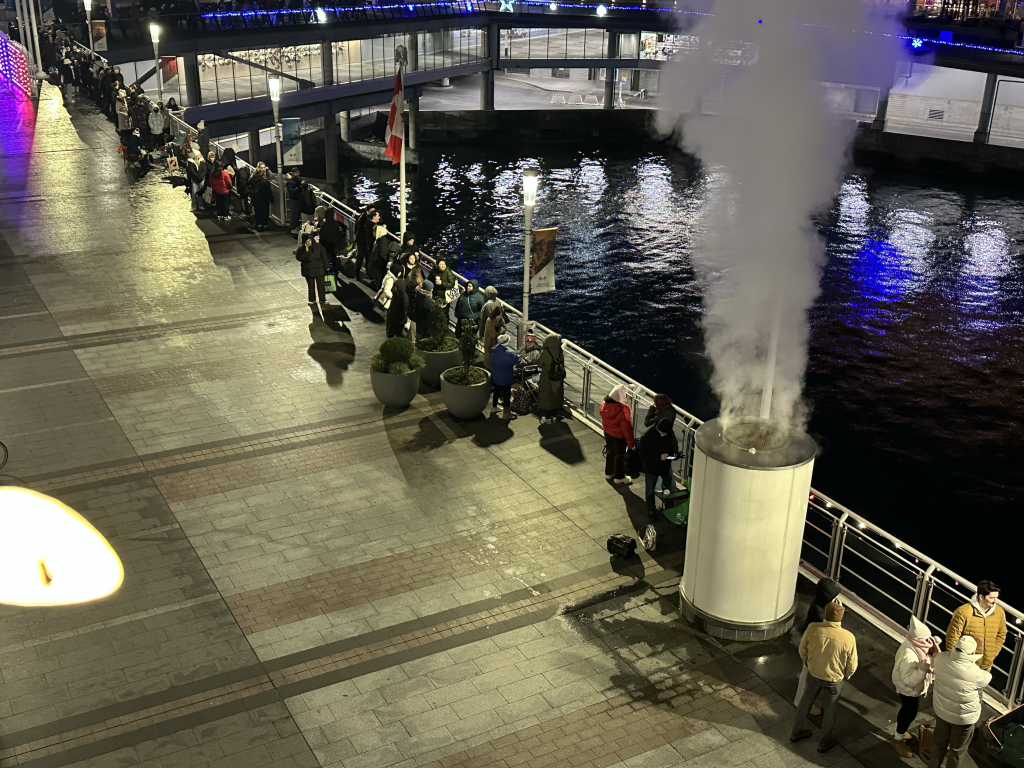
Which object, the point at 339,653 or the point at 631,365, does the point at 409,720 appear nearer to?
the point at 339,653

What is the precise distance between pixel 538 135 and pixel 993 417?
41255mm

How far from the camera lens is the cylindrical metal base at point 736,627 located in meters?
11.9

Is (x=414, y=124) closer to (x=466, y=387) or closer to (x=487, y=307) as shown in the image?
(x=487, y=307)

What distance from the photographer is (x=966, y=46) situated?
55281 millimetres

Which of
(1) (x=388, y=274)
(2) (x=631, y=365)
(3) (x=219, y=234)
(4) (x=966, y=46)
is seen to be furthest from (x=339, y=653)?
(4) (x=966, y=46)

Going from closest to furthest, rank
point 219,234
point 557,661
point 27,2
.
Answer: point 557,661
point 219,234
point 27,2

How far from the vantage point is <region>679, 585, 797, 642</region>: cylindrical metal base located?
11916 mm

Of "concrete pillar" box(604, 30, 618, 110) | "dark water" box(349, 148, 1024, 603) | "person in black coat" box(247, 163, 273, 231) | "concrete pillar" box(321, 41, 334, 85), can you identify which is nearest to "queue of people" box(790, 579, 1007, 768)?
"dark water" box(349, 148, 1024, 603)

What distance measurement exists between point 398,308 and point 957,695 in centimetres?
1196

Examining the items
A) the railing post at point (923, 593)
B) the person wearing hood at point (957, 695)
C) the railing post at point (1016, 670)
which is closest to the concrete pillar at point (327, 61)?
the railing post at point (923, 593)

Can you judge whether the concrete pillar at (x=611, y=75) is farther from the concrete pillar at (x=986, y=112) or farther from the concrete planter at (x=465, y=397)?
the concrete planter at (x=465, y=397)

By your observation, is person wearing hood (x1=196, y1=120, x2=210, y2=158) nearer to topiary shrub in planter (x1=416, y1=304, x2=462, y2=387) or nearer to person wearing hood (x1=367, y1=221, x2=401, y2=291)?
person wearing hood (x1=367, y1=221, x2=401, y2=291)

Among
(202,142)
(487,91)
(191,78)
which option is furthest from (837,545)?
(487,91)

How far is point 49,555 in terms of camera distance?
13656 mm
